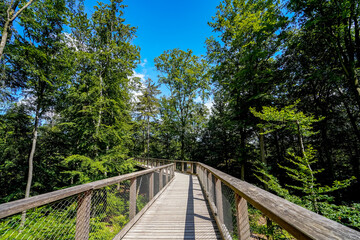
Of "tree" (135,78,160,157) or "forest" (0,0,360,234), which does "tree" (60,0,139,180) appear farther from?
"tree" (135,78,160,157)

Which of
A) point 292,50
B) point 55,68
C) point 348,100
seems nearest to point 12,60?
point 55,68

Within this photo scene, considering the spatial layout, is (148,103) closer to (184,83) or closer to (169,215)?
(184,83)

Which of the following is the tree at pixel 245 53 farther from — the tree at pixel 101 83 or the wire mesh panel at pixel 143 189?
the wire mesh panel at pixel 143 189

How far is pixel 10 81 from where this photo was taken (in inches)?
337

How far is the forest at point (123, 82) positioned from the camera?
23.6 feet

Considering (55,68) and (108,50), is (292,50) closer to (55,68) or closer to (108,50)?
(108,50)

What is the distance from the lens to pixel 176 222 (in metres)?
3.45

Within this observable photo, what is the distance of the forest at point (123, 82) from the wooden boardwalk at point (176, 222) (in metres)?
3.72

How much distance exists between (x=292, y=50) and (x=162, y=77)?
51.8 ft

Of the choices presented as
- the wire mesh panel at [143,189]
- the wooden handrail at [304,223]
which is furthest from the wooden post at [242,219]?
the wire mesh panel at [143,189]

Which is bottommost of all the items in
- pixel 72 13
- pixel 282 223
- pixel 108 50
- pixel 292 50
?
pixel 282 223

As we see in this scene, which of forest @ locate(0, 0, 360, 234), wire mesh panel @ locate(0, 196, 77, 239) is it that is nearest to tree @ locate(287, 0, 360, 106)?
forest @ locate(0, 0, 360, 234)

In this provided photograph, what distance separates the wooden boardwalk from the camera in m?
2.86

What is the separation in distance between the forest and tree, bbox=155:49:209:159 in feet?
18.4
